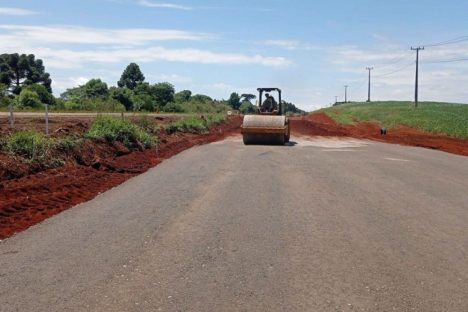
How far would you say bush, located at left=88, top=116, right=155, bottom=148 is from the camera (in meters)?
19.9

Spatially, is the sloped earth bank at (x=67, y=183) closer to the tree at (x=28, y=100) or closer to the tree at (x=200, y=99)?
the tree at (x=28, y=100)

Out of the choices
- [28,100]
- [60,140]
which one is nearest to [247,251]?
[60,140]

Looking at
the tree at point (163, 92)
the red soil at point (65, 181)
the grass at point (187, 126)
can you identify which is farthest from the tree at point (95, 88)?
the red soil at point (65, 181)

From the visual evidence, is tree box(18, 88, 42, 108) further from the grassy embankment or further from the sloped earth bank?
the sloped earth bank

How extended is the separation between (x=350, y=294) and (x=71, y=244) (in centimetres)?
363

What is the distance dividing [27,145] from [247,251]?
9083mm

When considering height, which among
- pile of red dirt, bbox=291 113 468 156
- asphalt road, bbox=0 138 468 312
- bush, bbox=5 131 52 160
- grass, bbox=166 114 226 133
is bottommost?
pile of red dirt, bbox=291 113 468 156

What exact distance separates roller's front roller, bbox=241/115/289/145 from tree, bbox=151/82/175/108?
192 ft

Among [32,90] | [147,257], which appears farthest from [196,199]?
[32,90]

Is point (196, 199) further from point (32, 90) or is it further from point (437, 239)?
point (32, 90)

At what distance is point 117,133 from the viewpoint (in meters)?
21.1

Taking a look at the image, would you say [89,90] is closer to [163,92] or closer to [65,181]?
[163,92]

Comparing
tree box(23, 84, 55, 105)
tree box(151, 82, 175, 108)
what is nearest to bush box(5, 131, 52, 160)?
tree box(23, 84, 55, 105)

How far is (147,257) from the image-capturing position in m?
6.68
